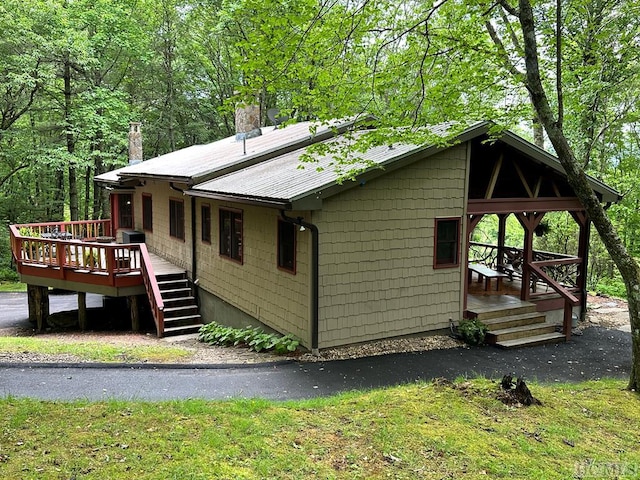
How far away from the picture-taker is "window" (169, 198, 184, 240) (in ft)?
49.0

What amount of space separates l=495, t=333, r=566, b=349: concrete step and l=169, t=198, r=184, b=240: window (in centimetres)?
950

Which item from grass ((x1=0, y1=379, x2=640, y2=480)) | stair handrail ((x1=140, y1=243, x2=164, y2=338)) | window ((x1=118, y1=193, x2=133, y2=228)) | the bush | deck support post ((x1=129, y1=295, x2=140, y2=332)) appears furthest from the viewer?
window ((x1=118, y1=193, x2=133, y2=228))

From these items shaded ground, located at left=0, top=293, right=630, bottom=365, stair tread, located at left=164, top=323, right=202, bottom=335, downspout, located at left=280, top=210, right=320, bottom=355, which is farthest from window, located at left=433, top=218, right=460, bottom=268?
stair tread, located at left=164, top=323, right=202, bottom=335

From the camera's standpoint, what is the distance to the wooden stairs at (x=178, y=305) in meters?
12.4

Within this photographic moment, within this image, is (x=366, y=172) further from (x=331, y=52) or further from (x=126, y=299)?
(x=126, y=299)

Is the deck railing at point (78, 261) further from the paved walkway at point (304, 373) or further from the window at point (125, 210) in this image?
the paved walkway at point (304, 373)

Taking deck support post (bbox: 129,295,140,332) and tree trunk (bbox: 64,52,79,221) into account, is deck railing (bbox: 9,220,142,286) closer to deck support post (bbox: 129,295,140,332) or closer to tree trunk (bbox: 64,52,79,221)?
deck support post (bbox: 129,295,140,332)

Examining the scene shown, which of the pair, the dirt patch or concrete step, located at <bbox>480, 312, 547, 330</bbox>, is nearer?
concrete step, located at <bbox>480, 312, 547, 330</bbox>

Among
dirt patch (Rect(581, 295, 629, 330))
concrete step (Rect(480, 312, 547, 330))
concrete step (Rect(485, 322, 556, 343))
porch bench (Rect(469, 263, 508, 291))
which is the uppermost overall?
porch bench (Rect(469, 263, 508, 291))

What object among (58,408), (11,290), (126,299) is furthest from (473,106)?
(11,290)

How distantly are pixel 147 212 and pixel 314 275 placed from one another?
11.7m

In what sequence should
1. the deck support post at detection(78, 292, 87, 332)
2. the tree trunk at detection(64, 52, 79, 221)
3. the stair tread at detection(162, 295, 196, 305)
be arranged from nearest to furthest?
the stair tread at detection(162, 295, 196, 305) → the deck support post at detection(78, 292, 87, 332) → the tree trunk at detection(64, 52, 79, 221)

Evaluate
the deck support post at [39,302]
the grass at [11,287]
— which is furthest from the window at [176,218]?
the grass at [11,287]

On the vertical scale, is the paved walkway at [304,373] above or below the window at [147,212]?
below
